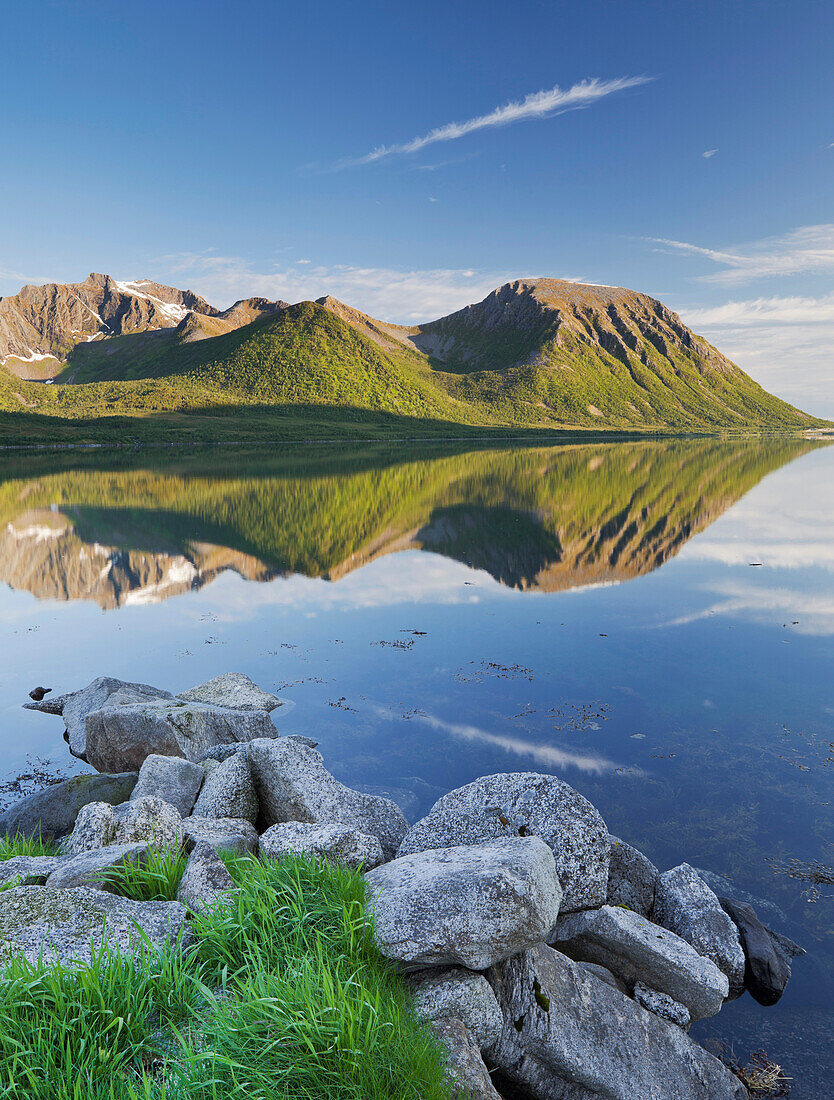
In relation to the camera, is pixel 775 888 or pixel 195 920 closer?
pixel 195 920

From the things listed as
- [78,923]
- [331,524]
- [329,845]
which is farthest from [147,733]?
[331,524]

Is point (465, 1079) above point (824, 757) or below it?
above

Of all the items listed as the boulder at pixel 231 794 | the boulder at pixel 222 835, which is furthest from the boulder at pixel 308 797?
the boulder at pixel 222 835

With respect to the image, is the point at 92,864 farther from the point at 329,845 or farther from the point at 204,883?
the point at 329,845

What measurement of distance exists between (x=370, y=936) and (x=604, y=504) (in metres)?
47.8

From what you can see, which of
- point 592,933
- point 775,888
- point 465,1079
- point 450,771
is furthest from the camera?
point 450,771

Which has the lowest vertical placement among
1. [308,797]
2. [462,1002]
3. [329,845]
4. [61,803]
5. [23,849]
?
[61,803]

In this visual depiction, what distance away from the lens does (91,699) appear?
50.0 ft

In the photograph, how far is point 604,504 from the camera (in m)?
50.1

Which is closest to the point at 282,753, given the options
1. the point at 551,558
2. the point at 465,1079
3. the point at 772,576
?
the point at 465,1079

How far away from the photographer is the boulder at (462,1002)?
518cm

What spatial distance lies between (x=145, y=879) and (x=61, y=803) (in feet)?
16.3

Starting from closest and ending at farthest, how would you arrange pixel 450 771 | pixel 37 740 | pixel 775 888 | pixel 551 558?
1. pixel 775 888
2. pixel 450 771
3. pixel 37 740
4. pixel 551 558

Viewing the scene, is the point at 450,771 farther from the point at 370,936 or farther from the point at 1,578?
the point at 1,578
